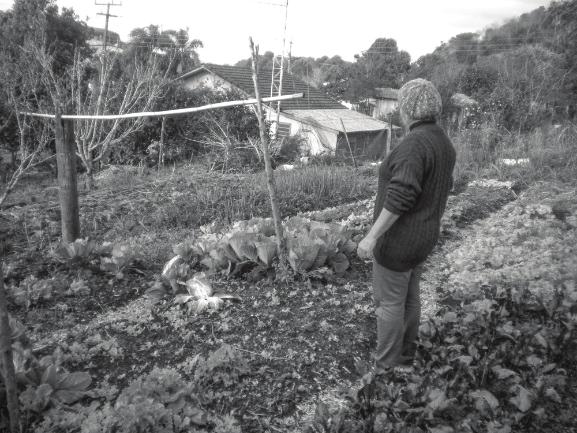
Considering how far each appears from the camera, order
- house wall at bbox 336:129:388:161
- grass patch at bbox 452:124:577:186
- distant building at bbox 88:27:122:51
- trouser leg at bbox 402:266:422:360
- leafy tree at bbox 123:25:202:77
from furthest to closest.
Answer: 1. leafy tree at bbox 123:25:202:77
2. house wall at bbox 336:129:388:161
3. distant building at bbox 88:27:122:51
4. grass patch at bbox 452:124:577:186
5. trouser leg at bbox 402:266:422:360

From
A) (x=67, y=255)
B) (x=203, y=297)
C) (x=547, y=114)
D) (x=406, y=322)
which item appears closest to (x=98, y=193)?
(x=67, y=255)

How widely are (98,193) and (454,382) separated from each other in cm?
671

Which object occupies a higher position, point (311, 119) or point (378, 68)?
point (378, 68)

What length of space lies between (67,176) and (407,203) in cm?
364

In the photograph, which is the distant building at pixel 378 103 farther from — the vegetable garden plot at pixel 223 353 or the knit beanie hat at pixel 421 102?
the knit beanie hat at pixel 421 102

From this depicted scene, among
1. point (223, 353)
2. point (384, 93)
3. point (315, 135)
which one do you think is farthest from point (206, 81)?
point (223, 353)

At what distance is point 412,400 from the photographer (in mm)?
2170

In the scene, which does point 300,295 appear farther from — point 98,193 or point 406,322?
point 98,193

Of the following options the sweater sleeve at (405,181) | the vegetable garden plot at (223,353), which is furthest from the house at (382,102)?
the sweater sleeve at (405,181)

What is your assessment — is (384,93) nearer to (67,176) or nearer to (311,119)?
(311,119)

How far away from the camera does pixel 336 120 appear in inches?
813

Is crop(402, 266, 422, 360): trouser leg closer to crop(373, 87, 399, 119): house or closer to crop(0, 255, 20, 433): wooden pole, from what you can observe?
crop(0, 255, 20, 433): wooden pole

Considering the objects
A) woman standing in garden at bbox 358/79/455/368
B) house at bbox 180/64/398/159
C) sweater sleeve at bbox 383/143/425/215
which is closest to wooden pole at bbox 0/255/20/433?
woman standing in garden at bbox 358/79/455/368

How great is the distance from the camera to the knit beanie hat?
2.22m
